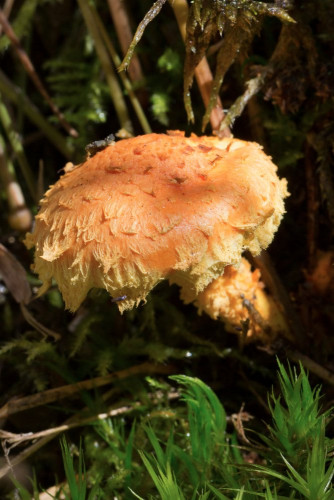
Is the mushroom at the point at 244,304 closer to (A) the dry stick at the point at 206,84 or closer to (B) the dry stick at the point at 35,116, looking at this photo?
(A) the dry stick at the point at 206,84

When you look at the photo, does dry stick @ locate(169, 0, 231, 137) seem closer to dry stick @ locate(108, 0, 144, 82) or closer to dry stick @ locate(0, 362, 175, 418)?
dry stick @ locate(108, 0, 144, 82)

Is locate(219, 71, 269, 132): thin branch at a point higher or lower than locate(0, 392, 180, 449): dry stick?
higher

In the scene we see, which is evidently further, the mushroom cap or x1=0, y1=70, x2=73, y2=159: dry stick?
x1=0, y1=70, x2=73, y2=159: dry stick

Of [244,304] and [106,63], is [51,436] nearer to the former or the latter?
[244,304]

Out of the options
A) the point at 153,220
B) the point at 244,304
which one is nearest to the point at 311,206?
the point at 244,304

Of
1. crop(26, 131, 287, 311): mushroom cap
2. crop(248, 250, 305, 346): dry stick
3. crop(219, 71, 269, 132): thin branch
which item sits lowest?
crop(248, 250, 305, 346): dry stick

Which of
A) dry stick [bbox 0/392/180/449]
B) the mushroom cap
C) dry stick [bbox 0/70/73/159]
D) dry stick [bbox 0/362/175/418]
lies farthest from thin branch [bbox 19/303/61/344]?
dry stick [bbox 0/70/73/159]

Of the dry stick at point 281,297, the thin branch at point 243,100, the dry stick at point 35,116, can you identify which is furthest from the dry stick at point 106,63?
the dry stick at point 281,297

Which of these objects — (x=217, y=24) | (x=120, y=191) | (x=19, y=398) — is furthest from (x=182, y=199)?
(x=19, y=398)

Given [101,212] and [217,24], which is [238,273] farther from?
[217,24]
